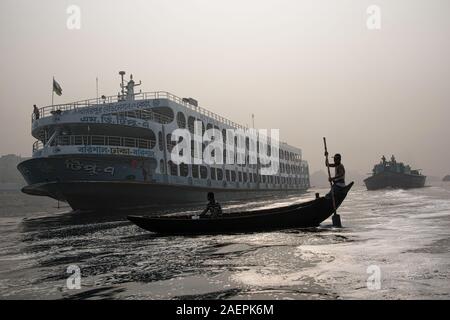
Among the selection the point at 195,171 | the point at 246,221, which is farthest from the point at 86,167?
the point at 246,221

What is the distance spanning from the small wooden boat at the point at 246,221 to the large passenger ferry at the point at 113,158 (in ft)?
45.1

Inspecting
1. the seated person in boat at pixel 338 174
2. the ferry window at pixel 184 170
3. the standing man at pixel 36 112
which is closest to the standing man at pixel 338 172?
the seated person in boat at pixel 338 174

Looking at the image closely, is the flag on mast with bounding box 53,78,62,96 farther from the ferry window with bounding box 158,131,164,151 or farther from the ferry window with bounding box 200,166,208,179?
the ferry window with bounding box 200,166,208,179

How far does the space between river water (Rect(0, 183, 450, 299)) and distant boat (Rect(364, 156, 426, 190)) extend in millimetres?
75540

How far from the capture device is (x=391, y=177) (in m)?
83.7

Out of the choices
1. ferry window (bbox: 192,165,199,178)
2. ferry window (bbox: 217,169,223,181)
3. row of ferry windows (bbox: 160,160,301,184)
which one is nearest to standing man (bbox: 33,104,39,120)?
row of ferry windows (bbox: 160,160,301,184)

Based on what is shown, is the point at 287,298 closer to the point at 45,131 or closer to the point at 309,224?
the point at 309,224

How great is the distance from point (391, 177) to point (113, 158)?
7257cm

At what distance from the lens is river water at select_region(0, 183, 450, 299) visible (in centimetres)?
629

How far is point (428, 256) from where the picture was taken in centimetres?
864

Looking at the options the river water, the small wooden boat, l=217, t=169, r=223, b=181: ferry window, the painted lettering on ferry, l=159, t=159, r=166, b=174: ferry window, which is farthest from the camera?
l=217, t=169, r=223, b=181: ferry window
